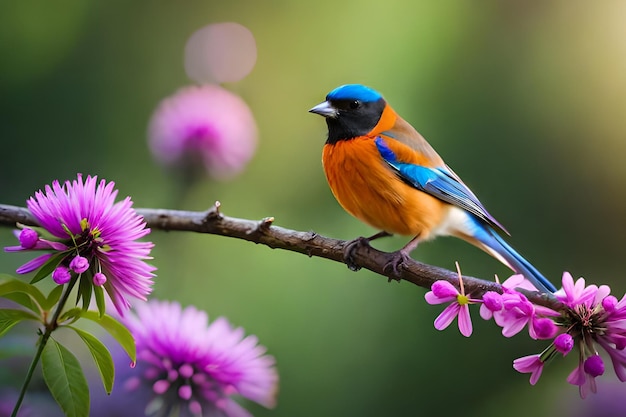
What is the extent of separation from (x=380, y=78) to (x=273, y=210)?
353 millimetres

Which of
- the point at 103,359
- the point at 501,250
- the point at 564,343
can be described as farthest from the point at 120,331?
the point at 501,250

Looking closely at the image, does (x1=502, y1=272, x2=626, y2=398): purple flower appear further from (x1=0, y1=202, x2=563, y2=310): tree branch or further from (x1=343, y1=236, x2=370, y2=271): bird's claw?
(x1=343, y1=236, x2=370, y2=271): bird's claw

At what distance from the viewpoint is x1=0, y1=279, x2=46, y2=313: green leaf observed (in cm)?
52

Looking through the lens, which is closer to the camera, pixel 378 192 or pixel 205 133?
pixel 378 192

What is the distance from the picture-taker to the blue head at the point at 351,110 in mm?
948

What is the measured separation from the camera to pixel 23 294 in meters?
→ 0.55

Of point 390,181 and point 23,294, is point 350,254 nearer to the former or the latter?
point 390,181

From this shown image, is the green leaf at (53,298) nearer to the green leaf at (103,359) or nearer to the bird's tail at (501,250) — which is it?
the green leaf at (103,359)

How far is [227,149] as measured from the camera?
1.25m

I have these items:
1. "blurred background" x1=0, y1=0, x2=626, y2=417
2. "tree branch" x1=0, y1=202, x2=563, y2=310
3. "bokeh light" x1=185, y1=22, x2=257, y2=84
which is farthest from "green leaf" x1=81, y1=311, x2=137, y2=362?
"bokeh light" x1=185, y1=22, x2=257, y2=84

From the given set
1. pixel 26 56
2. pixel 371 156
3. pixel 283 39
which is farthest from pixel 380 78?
pixel 26 56

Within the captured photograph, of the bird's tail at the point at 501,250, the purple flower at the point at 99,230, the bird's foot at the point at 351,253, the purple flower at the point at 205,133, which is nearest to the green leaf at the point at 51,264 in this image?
the purple flower at the point at 99,230

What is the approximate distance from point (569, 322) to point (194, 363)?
1.35 feet

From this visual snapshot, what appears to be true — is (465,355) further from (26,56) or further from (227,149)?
(26,56)
